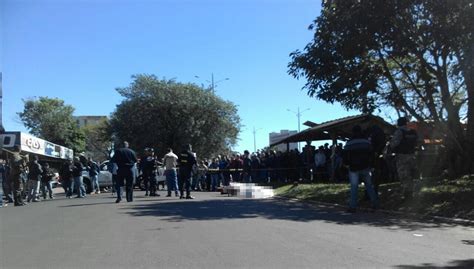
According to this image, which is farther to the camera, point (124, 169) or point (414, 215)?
point (124, 169)

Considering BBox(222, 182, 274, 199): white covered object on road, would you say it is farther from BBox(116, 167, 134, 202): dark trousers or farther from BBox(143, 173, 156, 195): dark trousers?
BBox(116, 167, 134, 202): dark trousers

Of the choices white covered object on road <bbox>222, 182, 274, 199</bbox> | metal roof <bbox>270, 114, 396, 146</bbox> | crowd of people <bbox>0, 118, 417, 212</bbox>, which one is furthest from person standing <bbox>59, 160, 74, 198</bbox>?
metal roof <bbox>270, 114, 396, 146</bbox>

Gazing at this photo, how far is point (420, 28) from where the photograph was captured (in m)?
13.9

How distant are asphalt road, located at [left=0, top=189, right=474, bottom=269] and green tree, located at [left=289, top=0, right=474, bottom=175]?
4770 mm

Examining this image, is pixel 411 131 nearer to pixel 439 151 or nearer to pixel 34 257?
pixel 439 151

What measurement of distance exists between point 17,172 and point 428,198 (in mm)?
13344

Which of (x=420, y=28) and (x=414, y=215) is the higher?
(x=420, y=28)

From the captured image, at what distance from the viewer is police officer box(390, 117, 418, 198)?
42.7 ft

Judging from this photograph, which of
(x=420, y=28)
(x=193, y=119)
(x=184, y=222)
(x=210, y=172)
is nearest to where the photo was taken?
(x=184, y=222)

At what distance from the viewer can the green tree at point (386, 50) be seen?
13.1m

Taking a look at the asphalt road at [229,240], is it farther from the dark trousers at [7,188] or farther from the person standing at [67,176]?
the person standing at [67,176]

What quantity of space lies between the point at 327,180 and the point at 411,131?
32.3 ft

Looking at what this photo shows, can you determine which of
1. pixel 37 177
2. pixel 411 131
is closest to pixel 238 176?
pixel 37 177

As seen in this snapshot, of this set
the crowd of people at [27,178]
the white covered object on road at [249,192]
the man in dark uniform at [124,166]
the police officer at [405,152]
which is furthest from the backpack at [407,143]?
the crowd of people at [27,178]
